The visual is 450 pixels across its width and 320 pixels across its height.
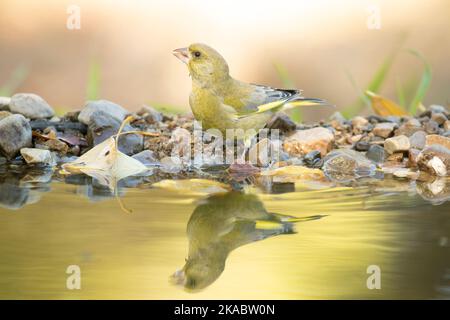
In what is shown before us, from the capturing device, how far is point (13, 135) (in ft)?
15.7

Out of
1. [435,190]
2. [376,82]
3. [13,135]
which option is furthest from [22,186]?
[376,82]

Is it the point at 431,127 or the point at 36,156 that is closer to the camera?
the point at 36,156

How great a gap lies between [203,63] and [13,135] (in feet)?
4.07

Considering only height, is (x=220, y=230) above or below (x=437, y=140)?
below

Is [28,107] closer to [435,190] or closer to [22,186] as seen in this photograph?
[22,186]

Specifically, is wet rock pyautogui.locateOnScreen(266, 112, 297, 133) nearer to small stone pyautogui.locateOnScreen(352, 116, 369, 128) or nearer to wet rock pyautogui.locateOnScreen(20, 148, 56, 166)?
small stone pyautogui.locateOnScreen(352, 116, 369, 128)


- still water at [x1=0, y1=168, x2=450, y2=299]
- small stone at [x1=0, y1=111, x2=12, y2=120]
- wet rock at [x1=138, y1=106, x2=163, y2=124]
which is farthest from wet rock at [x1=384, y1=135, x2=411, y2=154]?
small stone at [x1=0, y1=111, x2=12, y2=120]

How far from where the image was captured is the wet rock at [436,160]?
4457 millimetres

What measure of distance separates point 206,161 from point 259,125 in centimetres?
40

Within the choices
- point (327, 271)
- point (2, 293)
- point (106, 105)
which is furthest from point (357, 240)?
point (106, 105)

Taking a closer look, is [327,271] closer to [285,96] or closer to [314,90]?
[285,96]

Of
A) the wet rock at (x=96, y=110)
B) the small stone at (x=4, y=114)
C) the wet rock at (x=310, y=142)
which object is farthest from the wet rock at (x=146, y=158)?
the small stone at (x=4, y=114)

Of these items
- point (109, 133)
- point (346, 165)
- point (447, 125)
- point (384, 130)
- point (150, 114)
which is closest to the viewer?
point (346, 165)

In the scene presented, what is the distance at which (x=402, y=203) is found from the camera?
11.2 ft
